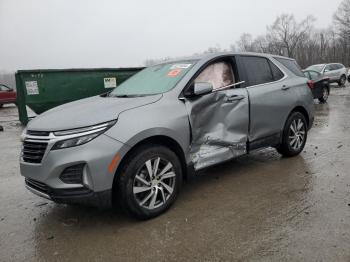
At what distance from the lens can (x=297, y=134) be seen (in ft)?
17.5

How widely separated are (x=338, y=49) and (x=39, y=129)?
68.9 meters

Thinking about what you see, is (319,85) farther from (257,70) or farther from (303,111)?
(257,70)

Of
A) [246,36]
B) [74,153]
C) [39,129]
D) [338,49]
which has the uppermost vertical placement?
[246,36]

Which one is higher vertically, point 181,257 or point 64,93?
point 64,93

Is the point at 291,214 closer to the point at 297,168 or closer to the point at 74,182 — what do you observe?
the point at 297,168

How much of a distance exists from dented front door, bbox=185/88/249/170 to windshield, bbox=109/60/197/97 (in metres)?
0.38

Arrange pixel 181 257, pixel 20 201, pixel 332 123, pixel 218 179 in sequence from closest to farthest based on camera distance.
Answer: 1. pixel 181 257
2. pixel 20 201
3. pixel 218 179
4. pixel 332 123

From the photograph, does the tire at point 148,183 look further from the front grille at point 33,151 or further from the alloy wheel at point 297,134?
the alloy wheel at point 297,134

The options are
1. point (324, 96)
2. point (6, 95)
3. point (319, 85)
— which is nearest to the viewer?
point (319, 85)

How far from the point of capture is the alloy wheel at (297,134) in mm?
5219

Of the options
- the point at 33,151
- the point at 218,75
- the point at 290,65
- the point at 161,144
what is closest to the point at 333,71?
the point at 290,65

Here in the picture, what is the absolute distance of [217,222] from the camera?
329cm

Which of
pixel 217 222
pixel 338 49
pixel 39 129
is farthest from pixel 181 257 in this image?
pixel 338 49

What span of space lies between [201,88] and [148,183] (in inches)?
48.5
